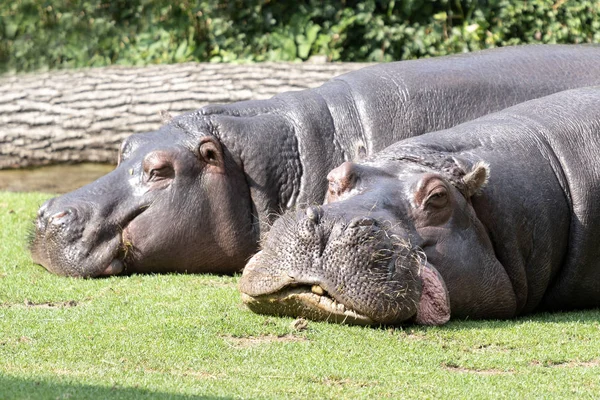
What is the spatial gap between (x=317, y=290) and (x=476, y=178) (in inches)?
43.5

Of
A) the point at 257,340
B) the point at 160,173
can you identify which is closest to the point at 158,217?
the point at 160,173

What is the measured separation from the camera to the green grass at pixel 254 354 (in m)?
4.43

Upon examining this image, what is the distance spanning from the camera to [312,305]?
5.57 meters

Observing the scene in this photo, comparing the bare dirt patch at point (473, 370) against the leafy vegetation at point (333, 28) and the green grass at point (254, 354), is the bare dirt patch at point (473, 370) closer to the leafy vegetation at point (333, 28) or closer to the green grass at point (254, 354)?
the green grass at point (254, 354)

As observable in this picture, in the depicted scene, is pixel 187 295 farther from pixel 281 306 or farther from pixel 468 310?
pixel 468 310

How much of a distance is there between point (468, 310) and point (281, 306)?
1.05 m

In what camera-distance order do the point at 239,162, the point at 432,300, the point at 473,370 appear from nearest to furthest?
the point at 473,370
the point at 432,300
the point at 239,162

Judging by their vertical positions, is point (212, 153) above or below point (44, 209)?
above

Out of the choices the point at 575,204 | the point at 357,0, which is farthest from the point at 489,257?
the point at 357,0

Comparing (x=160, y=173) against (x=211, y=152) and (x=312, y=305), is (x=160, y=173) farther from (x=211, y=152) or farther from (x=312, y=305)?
(x=312, y=305)

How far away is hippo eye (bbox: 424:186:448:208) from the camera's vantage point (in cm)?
572

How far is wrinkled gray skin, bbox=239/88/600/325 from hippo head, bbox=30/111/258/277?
1537mm

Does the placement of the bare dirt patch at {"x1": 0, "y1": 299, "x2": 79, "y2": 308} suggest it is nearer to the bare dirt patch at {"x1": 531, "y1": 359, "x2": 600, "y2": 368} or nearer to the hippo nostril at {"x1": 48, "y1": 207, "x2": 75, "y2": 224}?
the hippo nostril at {"x1": 48, "y1": 207, "x2": 75, "y2": 224}

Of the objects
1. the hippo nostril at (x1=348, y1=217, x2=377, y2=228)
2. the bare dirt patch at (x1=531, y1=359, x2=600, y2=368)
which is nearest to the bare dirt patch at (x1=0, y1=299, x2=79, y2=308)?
the hippo nostril at (x1=348, y1=217, x2=377, y2=228)
